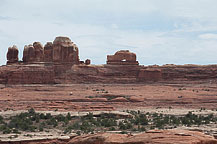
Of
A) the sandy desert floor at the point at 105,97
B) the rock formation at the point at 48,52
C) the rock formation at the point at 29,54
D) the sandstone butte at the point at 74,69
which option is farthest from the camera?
the rock formation at the point at 48,52

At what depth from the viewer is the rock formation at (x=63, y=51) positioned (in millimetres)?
52000

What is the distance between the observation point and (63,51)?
5191 cm

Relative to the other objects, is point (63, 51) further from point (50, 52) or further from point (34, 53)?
point (34, 53)

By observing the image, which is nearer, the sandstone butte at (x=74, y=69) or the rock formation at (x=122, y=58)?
the sandstone butte at (x=74, y=69)

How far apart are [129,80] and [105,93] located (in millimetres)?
10864

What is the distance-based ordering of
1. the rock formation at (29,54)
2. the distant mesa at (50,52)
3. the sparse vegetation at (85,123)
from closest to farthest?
the sparse vegetation at (85,123)
the distant mesa at (50,52)
the rock formation at (29,54)

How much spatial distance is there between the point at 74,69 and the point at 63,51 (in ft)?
9.91

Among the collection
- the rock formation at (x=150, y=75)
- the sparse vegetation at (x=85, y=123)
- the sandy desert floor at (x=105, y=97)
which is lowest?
the sparse vegetation at (x=85, y=123)

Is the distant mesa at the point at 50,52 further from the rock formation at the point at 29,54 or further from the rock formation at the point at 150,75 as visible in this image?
the rock formation at the point at 150,75

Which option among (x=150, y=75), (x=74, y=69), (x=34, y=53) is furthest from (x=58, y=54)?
(x=150, y=75)

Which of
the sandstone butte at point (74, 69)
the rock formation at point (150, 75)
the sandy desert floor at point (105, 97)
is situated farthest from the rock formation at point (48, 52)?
the rock formation at point (150, 75)

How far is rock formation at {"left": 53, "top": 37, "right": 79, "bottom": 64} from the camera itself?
5200cm

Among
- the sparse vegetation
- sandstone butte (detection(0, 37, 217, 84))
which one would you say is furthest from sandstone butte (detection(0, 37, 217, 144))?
the sparse vegetation

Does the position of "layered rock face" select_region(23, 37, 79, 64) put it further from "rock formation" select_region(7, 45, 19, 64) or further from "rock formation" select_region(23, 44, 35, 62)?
"rock formation" select_region(7, 45, 19, 64)
